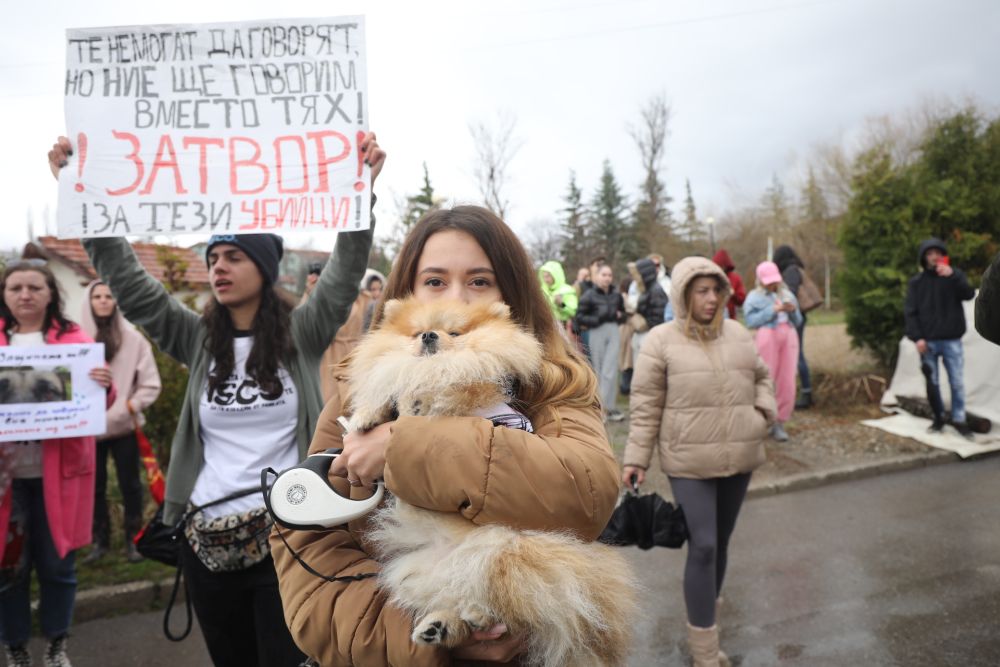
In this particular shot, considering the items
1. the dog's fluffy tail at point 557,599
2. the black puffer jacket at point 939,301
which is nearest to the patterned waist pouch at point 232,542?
the dog's fluffy tail at point 557,599

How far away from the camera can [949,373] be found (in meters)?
6.93

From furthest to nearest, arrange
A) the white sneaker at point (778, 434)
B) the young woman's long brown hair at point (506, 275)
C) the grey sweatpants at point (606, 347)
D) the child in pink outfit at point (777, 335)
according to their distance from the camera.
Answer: the grey sweatpants at point (606, 347), the child in pink outfit at point (777, 335), the white sneaker at point (778, 434), the young woman's long brown hair at point (506, 275)

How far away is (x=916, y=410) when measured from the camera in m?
7.68

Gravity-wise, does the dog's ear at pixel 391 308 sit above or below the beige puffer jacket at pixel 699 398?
above

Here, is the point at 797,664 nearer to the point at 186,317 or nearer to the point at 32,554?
Answer: the point at 186,317

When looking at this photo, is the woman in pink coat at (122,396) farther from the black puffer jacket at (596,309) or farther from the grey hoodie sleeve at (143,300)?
the black puffer jacket at (596,309)

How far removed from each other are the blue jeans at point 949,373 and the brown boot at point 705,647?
18.8 feet

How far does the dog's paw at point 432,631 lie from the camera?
→ 1189 millimetres

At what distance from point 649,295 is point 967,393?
4258 millimetres

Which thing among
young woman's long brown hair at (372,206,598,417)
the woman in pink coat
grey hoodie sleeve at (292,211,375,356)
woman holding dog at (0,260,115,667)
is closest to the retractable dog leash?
young woman's long brown hair at (372,206,598,417)

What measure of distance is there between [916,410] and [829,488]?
2820mm

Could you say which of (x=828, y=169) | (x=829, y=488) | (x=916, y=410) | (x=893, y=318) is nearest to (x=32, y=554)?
(x=829, y=488)

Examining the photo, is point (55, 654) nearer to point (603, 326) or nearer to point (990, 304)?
point (990, 304)

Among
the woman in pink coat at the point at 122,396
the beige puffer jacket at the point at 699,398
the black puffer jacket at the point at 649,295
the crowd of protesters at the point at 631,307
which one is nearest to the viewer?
the beige puffer jacket at the point at 699,398
